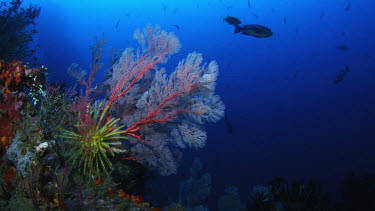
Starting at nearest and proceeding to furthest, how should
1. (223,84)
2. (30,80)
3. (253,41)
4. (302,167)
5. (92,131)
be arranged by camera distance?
(92,131) < (30,80) < (302,167) < (223,84) < (253,41)

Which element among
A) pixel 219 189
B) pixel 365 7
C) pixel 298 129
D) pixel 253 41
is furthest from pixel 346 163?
pixel 365 7

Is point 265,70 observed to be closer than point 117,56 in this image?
No

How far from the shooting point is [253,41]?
59.4 m

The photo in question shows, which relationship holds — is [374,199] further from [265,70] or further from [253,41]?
[253,41]

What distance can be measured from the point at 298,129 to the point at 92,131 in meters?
29.9

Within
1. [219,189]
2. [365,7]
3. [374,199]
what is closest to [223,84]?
[219,189]

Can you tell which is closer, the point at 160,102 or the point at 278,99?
the point at 160,102

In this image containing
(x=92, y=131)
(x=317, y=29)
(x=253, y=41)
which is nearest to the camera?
(x=92, y=131)

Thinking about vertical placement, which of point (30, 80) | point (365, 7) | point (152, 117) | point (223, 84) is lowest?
point (152, 117)

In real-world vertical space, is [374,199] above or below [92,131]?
below

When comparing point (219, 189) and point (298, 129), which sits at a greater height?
point (298, 129)

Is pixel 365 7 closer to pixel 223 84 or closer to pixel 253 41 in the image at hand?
pixel 253 41

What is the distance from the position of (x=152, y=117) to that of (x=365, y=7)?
7709 cm

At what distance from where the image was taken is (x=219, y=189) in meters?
14.7
